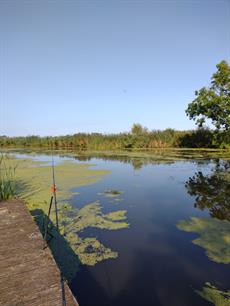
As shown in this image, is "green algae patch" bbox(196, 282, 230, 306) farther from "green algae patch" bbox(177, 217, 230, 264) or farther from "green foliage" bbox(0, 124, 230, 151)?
"green foliage" bbox(0, 124, 230, 151)

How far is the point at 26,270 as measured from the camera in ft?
6.88

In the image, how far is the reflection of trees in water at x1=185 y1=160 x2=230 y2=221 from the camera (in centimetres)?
537

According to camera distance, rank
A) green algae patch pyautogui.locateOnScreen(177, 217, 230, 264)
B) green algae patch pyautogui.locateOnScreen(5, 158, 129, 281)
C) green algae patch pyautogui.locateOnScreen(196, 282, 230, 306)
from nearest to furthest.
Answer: green algae patch pyautogui.locateOnScreen(196, 282, 230, 306), green algae patch pyautogui.locateOnScreen(5, 158, 129, 281), green algae patch pyautogui.locateOnScreen(177, 217, 230, 264)

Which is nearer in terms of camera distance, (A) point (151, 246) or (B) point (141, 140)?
(A) point (151, 246)

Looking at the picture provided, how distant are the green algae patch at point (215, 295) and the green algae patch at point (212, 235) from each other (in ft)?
2.16

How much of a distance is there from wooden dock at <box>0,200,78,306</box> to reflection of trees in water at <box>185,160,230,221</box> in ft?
12.8

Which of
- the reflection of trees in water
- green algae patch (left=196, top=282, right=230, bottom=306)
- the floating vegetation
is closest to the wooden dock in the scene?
green algae patch (left=196, top=282, right=230, bottom=306)

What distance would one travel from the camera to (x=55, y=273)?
205 cm

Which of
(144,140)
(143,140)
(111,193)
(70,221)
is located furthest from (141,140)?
(70,221)

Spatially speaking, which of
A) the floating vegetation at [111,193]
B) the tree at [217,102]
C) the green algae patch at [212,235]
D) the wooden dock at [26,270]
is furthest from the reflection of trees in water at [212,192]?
the tree at [217,102]

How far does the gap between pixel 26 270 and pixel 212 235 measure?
3.10 metres

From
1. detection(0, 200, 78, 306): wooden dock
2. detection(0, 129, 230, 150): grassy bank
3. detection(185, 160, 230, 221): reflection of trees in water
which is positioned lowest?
detection(185, 160, 230, 221): reflection of trees in water

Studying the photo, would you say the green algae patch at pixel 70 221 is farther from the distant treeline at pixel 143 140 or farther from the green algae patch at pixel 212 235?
the distant treeline at pixel 143 140

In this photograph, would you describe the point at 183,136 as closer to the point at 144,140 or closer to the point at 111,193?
the point at 144,140
